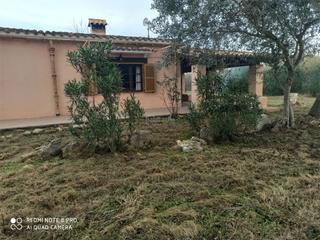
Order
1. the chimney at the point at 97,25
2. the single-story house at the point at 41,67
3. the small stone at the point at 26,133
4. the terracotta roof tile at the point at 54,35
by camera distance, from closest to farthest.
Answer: the small stone at the point at 26,133, the terracotta roof tile at the point at 54,35, the single-story house at the point at 41,67, the chimney at the point at 97,25

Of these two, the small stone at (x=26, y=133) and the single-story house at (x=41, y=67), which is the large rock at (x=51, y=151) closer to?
the small stone at (x=26, y=133)

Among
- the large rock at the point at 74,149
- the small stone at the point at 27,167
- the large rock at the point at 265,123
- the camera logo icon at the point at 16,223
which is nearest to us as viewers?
the camera logo icon at the point at 16,223

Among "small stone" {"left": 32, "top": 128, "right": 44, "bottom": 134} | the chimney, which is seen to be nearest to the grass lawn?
"small stone" {"left": 32, "top": 128, "right": 44, "bottom": 134}

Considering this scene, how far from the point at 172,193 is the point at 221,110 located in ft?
10.4

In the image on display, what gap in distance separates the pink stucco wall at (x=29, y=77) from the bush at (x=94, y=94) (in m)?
5.65

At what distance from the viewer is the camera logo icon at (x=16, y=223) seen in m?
3.29

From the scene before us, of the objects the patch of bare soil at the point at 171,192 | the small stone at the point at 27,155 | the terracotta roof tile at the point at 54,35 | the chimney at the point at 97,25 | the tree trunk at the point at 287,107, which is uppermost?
the chimney at the point at 97,25

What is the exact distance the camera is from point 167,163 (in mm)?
5285

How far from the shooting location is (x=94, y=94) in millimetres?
5691

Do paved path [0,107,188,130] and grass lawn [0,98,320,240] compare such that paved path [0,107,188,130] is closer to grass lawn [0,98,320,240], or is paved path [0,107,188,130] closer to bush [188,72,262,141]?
grass lawn [0,98,320,240]

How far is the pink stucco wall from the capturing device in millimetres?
10273

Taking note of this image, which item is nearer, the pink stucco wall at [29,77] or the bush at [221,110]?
the bush at [221,110]

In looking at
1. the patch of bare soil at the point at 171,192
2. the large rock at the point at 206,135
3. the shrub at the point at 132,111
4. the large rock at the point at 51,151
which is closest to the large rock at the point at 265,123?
the patch of bare soil at the point at 171,192

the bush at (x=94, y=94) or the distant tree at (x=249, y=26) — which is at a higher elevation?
the distant tree at (x=249, y=26)
